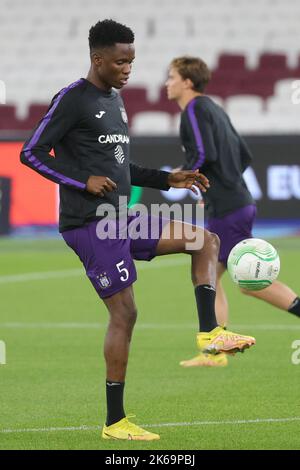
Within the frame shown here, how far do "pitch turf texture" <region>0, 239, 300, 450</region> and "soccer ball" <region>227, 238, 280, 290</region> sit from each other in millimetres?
809

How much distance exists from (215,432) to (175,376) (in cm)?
228

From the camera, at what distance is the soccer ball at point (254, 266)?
803cm

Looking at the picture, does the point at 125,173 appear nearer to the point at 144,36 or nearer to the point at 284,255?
the point at 284,255

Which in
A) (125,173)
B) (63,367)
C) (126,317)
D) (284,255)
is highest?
(125,173)

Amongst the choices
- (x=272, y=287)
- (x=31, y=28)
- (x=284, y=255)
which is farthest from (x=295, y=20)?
(x=272, y=287)

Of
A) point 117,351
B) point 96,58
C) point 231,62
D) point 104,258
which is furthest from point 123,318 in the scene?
point 231,62

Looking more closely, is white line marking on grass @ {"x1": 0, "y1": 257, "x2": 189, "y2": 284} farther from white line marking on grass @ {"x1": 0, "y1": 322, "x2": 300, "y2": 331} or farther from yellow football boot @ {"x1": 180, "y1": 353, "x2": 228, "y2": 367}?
yellow football boot @ {"x1": 180, "y1": 353, "x2": 228, "y2": 367}

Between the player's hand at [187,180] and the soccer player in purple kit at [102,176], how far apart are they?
16.7 inches

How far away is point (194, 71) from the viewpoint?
10.1 meters

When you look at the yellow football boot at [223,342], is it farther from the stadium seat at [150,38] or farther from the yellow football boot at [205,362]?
the stadium seat at [150,38]

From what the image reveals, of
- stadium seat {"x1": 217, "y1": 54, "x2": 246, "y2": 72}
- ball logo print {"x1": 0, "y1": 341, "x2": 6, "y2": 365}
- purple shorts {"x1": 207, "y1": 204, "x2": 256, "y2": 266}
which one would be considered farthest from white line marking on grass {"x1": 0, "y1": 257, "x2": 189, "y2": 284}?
stadium seat {"x1": 217, "y1": 54, "x2": 246, "y2": 72}

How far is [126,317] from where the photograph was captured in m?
6.99

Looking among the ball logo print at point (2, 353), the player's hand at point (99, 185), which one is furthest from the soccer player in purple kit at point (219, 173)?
the player's hand at point (99, 185)

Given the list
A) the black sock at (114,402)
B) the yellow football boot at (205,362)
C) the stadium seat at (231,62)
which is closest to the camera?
the black sock at (114,402)
